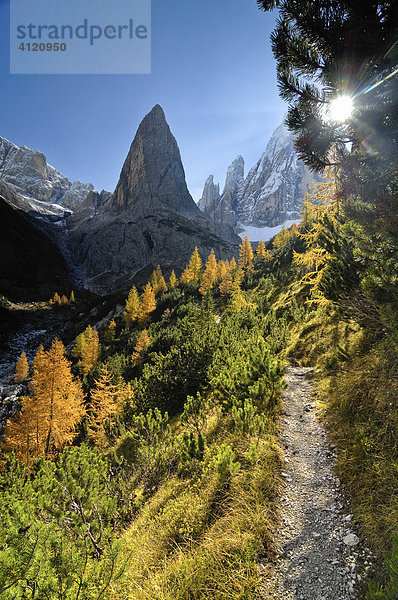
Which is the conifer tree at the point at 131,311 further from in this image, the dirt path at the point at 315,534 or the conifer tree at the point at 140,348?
the dirt path at the point at 315,534

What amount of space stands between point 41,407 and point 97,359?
17.6m

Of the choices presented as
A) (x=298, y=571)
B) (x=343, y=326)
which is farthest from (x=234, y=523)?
(x=343, y=326)

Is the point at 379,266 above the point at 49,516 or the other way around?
above

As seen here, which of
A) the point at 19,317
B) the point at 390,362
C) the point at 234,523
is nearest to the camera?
the point at 234,523

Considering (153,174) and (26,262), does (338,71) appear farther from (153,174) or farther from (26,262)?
(153,174)

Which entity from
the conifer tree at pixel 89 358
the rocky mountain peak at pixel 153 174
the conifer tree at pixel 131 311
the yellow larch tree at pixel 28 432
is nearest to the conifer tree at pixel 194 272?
the conifer tree at pixel 131 311

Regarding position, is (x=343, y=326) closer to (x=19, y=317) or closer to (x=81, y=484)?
(x=81, y=484)

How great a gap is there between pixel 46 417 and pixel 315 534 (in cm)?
1449

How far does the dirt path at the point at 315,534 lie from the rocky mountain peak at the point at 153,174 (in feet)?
496

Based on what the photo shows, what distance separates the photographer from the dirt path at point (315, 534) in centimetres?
224

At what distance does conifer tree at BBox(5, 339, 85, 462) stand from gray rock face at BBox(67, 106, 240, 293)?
96.8 metres

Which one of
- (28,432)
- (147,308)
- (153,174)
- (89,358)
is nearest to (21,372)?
(89,358)

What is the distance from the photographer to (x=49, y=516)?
4.21 meters

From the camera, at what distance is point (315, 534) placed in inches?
109
